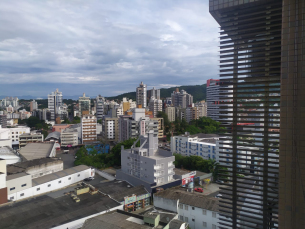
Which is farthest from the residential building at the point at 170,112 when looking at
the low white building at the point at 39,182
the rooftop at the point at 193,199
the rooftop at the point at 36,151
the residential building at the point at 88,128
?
the rooftop at the point at 193,199

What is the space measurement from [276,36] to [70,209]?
8.71 meters

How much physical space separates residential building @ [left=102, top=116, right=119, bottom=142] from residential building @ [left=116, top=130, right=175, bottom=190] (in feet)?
49.1

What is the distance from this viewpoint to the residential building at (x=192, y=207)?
905cm

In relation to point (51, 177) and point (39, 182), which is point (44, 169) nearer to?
point (51, 177)

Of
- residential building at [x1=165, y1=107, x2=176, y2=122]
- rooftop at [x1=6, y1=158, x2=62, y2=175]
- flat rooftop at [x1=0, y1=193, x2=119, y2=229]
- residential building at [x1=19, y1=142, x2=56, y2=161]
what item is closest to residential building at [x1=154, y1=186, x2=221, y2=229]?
flat rooftop at [x1=0, y1=193, x2=119, y2=229]

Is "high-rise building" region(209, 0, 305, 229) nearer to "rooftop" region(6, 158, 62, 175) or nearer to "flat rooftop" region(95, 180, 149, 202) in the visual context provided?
"flat rooftop" region(95, 180, 149, 202)

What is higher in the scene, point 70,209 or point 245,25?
point 245,25

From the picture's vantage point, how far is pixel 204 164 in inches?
646

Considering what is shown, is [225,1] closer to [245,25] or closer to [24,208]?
[245,25]

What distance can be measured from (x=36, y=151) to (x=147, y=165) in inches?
444

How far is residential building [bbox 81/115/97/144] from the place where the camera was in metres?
27.5

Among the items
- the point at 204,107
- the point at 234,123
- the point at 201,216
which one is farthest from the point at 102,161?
the point at 204,107

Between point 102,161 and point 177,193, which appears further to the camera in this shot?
point 102,161

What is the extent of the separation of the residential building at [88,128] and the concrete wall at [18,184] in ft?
51.4
